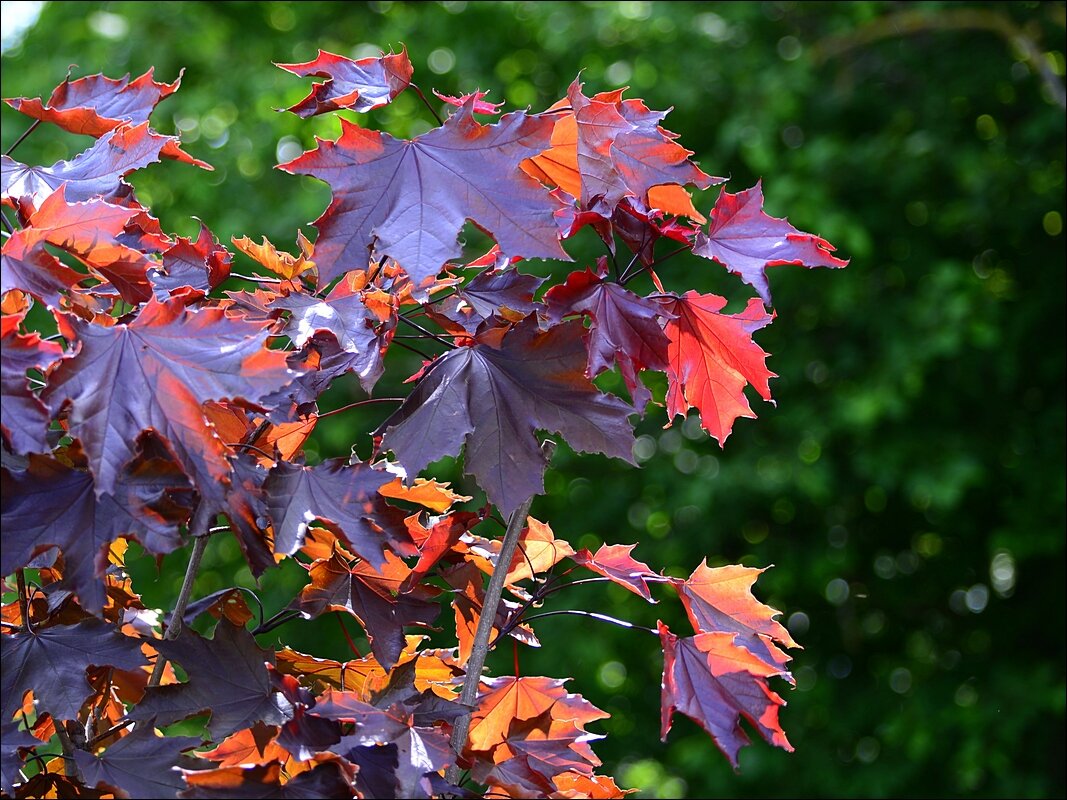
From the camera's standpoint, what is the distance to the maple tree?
2.58 ft

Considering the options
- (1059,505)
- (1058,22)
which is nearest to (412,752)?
(1059,505)

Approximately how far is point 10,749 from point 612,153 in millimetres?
614

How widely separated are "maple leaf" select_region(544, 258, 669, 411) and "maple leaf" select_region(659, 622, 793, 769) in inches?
7.4

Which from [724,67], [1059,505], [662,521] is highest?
[724,67]

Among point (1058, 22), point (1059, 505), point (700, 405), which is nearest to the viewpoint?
point (700, 405)

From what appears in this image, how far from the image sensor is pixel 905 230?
410cm

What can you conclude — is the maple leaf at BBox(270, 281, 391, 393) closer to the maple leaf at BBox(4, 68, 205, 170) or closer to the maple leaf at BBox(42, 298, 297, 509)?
the maple leaf at BBox(42, 298, 297, 509)

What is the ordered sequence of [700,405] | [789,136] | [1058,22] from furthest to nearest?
[789,136]
[1058,22]
[700,405]

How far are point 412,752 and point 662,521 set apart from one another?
349cm

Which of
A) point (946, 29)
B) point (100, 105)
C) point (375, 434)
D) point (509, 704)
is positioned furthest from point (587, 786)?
point (946, 29)

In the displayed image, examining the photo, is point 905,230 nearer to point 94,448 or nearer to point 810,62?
point 810,62

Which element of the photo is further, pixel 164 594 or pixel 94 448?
pixel 164 594

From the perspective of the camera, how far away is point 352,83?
950mm

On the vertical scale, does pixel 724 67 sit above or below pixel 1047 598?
above
